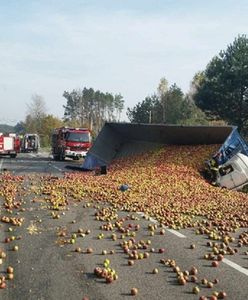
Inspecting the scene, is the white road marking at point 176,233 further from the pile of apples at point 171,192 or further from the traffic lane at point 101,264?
the pile of apples at point 171,192

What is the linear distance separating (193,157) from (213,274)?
582 inches

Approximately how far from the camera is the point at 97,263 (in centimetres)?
714

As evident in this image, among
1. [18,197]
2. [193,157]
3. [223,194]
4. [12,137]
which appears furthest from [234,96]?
[18,197]

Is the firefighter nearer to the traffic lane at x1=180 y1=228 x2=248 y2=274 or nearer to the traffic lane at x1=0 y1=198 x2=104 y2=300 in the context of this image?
the traffic lane at x1=180 y1=228 x2=248 y2=274

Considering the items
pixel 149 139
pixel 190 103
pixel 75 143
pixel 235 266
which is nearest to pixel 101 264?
pixel 235 266

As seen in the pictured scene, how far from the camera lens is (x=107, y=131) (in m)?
26.8

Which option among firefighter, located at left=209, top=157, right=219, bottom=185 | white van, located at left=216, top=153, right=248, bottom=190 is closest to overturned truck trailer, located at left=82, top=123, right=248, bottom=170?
firefighter, located at left=209, top=157, right=219, bottom=185

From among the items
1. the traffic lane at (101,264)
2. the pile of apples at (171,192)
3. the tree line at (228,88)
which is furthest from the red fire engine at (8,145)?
the traffic lane at (101,264)

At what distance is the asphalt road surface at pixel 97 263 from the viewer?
5.92 m

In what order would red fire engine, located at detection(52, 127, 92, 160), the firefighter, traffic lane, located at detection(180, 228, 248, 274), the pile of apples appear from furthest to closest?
red fire engine, located at detection(52, 127, 92, 160) < the firefighter < the pile of apples < traffic lane, located at detection(180, 228, 248, 274)

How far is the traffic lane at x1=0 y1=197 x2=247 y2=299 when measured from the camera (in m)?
5.91

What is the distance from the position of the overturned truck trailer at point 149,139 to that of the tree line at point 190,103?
3210mm

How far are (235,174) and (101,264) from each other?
1173 centimetres

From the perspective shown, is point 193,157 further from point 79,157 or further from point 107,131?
point 79,157
